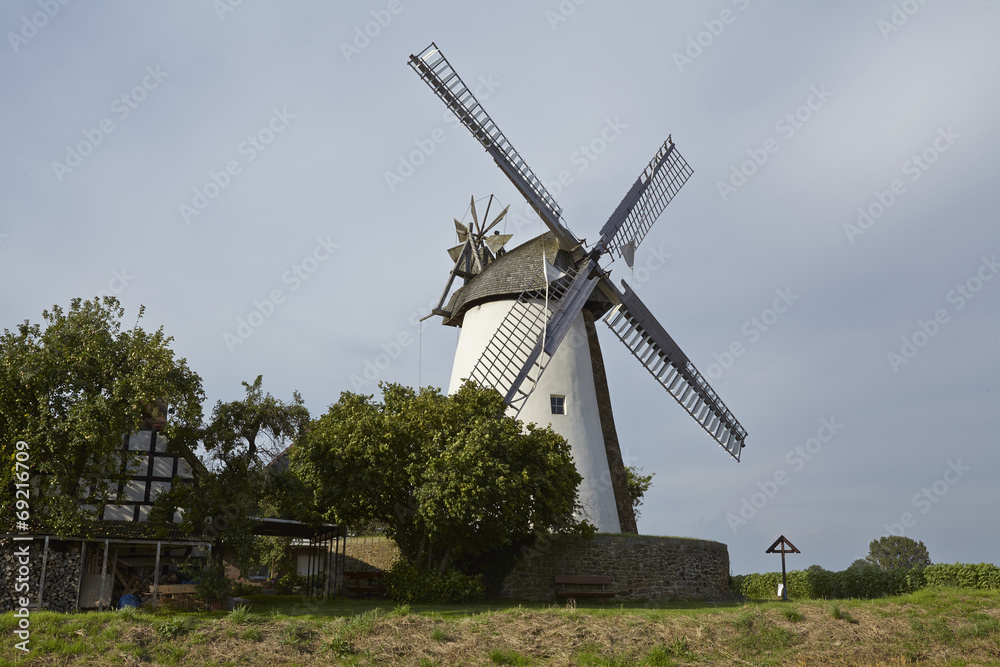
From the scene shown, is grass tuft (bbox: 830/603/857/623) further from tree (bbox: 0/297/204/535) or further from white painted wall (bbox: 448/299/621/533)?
tree (bbox: 0/297/204/535)

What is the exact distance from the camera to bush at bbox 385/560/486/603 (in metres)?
19.1

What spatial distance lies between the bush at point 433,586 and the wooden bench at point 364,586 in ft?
5.20

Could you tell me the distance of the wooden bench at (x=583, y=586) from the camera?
2042 centimetres

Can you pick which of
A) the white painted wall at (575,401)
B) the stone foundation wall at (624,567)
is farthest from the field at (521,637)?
the white painted wall at (575,401)

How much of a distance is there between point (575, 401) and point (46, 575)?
1429 cm

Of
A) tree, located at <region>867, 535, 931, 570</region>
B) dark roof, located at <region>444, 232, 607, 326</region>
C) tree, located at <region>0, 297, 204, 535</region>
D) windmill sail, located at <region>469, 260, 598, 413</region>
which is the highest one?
dark roof, located at <region>444, 232, 607, 326</region>

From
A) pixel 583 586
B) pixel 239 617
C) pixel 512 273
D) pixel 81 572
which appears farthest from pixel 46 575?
pixel 512 273

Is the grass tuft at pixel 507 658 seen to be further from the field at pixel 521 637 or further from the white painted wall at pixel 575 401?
the white painted wall at pixel 575 401

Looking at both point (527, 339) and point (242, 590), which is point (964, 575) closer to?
point (527, 339)

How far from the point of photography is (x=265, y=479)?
1722 centimetres

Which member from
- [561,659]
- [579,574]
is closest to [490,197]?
[579,574]

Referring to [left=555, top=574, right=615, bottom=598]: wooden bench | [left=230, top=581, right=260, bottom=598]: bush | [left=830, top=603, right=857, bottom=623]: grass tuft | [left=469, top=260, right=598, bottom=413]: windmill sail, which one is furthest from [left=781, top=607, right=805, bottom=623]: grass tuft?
[left=230, top=581, right=260, bottom=598]: bush

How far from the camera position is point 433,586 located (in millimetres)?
19125

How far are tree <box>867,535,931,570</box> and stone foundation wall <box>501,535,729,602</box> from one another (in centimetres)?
5980
